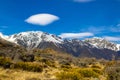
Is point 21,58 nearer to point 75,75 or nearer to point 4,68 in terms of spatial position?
point 4,68

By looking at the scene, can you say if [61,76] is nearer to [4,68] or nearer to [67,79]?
[67,79]

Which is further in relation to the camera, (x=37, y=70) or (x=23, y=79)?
(x=37, y=70)

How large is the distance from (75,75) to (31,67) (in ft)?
24.4

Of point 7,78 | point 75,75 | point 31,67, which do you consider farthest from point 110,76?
point 31,67

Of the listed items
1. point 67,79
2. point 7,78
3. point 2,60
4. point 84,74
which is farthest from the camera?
point 2,60

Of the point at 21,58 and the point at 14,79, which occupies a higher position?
the point at 21,58

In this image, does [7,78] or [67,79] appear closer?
[7,78]

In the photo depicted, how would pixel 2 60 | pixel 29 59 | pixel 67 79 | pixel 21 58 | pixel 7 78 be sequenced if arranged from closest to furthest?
pixel 7 78
pixel 67 79
pixel 2 60
pixel 21 58
pixel 29 59

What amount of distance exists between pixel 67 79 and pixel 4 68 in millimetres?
8508

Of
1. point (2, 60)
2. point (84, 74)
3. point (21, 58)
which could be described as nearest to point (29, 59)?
point (21, 58)

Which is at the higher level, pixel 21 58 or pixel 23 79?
pixel 21 58

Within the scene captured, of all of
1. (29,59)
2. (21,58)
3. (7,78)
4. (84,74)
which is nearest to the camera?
(7,78)

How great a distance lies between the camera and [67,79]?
881 inches

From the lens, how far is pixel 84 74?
1108 inches
